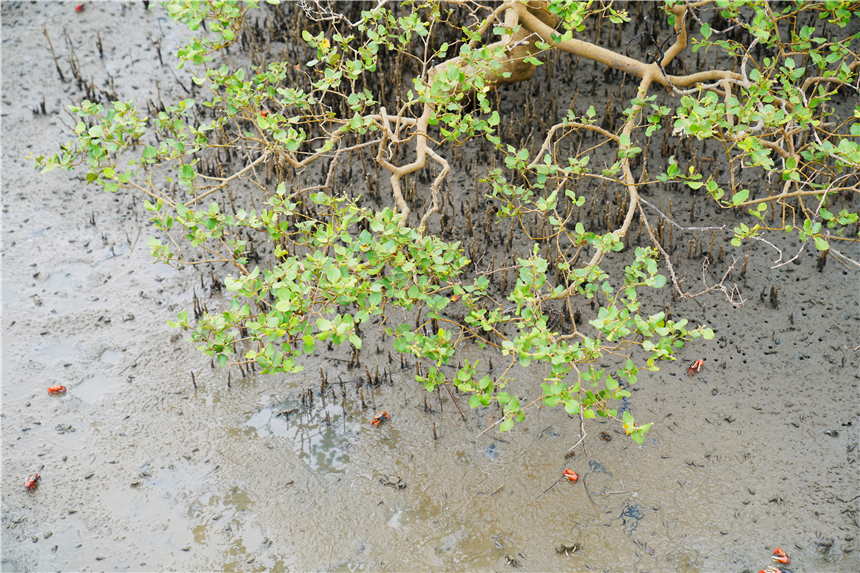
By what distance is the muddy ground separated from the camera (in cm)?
267

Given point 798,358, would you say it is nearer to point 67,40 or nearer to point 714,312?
point 714,312

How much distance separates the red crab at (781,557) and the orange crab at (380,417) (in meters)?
1.73

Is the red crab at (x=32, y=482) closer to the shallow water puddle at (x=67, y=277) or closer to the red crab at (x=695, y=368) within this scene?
the shallow water puddle at (x=67, y=277)

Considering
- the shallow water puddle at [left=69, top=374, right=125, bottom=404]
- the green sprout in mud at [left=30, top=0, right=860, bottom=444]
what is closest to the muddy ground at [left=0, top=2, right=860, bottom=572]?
the shallow water puddle at [left=69, top=374, right=125, bottom=404]

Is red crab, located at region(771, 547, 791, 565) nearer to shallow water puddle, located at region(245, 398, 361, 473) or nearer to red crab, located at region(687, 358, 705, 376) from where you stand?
red crab, located at region(687, 358, 705, 376)

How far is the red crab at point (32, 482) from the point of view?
292 centimetres

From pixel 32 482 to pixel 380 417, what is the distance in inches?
62.4

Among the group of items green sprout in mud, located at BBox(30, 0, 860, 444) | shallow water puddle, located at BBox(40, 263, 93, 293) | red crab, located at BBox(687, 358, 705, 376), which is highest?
green sprout in mud, located at BBox(30, 0, 860, 444)

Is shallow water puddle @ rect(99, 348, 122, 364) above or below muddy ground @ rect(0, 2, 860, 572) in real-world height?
above

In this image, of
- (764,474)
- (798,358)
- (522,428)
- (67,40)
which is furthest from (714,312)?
(67,40)

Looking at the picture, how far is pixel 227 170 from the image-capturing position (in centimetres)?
454

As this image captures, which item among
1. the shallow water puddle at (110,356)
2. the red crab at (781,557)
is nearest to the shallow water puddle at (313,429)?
the shallow water puddle at (110,356)

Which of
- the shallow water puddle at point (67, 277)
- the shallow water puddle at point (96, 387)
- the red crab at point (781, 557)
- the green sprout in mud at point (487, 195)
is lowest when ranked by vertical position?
the red crab at point (781, 557)

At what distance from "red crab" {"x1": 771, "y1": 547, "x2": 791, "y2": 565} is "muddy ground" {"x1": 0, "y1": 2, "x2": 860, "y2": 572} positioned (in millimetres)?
36
